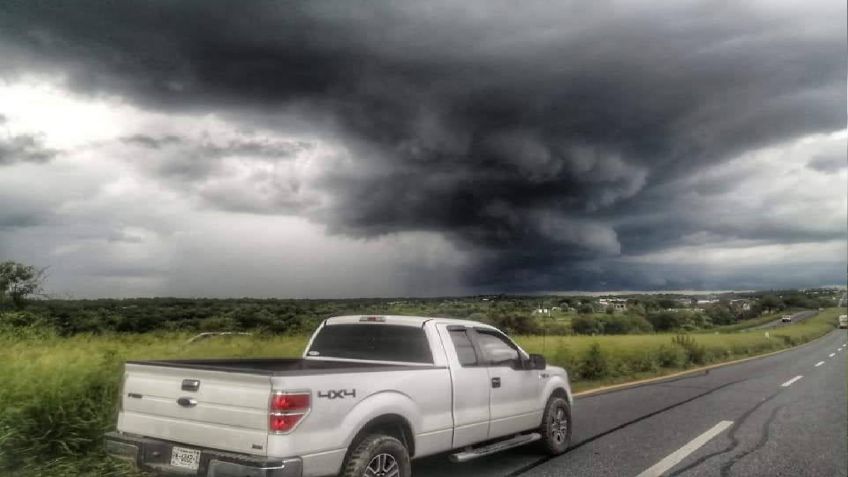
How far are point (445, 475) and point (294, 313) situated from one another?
21337 mm

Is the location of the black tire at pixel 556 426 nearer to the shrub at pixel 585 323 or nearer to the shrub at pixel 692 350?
the shrub at pixel 692 350

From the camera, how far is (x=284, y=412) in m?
4.36

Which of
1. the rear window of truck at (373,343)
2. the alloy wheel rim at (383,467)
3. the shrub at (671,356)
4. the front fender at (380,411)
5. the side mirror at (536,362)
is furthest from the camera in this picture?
the shrub at (671,356)

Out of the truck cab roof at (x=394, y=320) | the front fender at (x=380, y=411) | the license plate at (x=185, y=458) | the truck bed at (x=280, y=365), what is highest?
the truck cab roof at (x=394, y=320)

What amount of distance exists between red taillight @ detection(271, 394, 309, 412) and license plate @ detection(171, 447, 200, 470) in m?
0.86

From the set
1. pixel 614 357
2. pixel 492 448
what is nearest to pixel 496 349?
pixel 492 448

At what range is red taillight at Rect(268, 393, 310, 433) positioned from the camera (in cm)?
434

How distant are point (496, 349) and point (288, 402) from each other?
317 cm

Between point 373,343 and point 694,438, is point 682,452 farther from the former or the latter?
point 373,343

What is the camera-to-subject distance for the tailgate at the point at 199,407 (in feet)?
14.5

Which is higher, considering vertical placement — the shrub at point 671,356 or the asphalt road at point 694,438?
the asphalt road at point 694,438

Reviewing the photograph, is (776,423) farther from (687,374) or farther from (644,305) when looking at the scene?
(644,305)

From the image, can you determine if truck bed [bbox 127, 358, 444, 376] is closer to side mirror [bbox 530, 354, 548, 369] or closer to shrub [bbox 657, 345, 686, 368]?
side mirror [bbox 530, 354, 548, 369]

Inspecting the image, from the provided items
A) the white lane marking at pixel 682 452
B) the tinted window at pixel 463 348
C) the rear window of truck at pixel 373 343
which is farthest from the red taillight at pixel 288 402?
the white lane marking at pixel 682 452
